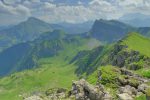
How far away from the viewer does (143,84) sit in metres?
87.2

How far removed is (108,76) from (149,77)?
11.9m

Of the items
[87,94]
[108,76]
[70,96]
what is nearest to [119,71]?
[108,76]

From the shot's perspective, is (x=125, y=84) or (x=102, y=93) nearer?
(x=102, y=93)

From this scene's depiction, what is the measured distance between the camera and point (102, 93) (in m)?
83.5

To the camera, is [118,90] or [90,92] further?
[118,90]

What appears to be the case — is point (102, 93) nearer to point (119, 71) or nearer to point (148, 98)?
point (148, 98)

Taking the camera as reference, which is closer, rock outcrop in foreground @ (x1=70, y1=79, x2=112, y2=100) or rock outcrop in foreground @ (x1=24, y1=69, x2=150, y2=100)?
rock outcrop in foreground @ (x1=24, y1=69, x2=150, y2=100)

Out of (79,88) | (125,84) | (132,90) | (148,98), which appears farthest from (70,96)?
(148,98)

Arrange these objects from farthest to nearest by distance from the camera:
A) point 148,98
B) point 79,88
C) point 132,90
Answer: point 79,88 → point 132,90 → point 148,98

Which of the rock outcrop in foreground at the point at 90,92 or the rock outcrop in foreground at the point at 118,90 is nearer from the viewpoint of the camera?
the rock outcrop in foreground at the point at 118,90

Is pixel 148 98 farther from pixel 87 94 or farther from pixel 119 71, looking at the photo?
pixel 119 71

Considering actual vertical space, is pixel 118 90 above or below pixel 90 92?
below

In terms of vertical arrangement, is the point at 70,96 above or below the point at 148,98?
below

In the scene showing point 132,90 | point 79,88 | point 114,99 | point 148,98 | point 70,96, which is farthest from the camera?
point 70,96
